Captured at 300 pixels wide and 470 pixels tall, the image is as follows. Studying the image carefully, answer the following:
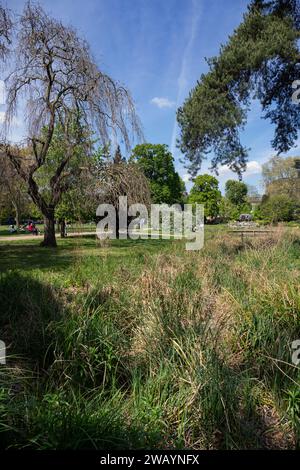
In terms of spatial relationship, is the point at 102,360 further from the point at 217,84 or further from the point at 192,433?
the point at 217,84

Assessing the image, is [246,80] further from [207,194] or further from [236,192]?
[236,192]

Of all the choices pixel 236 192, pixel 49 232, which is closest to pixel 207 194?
pixel 236 192

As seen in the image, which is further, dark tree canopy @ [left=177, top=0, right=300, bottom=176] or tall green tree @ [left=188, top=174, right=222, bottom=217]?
tall green tree @ [left=188, top=174, right=222, bottom=217]

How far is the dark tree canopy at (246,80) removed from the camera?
904cm

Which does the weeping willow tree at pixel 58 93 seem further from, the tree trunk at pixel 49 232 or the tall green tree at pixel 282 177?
the tall green tree at pixel 282 177

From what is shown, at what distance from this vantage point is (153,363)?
3.10m

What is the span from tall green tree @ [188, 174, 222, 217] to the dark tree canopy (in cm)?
4156

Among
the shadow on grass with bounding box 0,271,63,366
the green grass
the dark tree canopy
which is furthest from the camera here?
the dark tree canopy

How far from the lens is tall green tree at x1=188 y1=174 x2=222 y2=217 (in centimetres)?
5231

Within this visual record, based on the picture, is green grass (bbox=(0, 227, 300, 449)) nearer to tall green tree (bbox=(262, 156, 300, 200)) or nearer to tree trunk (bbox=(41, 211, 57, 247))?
tree trunk (bbox=(41, 211, 57, 247))

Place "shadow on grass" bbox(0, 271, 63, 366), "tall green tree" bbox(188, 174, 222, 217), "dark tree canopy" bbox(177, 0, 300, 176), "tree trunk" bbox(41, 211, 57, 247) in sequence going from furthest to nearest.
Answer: "tall green tree" bbox(188, 174, 222, 217)
"tree trunk" bbox(41, 211, 57, 247)
"dark tree canopy" bbox(177, 0, 300, 176)
"shadow on grass" bbox(0, 271, 63, 366)

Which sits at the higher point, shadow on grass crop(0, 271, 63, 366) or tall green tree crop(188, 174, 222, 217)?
tall green tree crop(188, 174, 222, 217)

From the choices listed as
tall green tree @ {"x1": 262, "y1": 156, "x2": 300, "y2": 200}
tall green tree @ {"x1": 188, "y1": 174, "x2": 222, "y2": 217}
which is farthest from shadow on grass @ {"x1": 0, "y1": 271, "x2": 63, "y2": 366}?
tall green tree @ {"x1": 188, "y1": 174, "x2": 222, "y2": 217}

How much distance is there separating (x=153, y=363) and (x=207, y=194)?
51.3 metres
